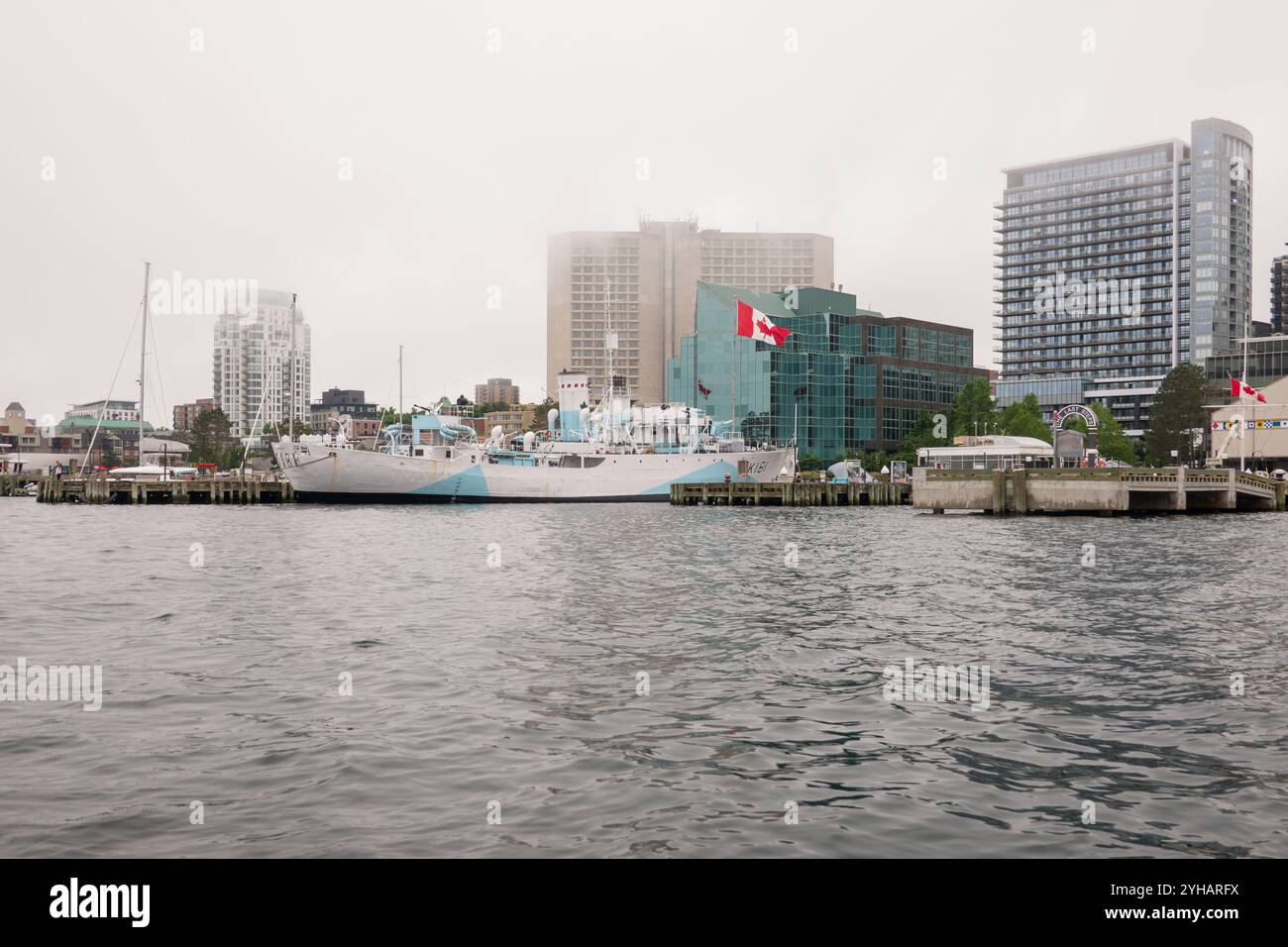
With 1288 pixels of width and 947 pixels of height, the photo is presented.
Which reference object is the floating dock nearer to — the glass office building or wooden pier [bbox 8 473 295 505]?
wooden pier [bbox 8 473 295 505]

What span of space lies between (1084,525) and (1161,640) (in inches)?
1665

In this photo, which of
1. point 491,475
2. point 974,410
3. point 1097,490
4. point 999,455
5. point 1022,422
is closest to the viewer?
point 1097,490

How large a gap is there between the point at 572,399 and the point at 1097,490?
62.3m

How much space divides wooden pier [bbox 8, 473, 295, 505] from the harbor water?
250ft

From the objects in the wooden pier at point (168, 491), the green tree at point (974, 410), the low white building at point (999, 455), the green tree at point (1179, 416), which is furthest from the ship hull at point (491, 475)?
the green tree at point (1179, 416)

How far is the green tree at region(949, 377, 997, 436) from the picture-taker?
12462 cm

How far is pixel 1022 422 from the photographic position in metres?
124

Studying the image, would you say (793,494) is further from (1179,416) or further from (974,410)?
(1179,416)

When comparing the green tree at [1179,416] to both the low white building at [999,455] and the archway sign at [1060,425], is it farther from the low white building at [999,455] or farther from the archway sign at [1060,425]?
the low white building at [999,455]

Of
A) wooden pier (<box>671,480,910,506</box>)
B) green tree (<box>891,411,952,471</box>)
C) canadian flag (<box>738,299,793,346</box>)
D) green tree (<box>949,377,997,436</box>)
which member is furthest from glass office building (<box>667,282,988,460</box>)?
canadian flag (<box>738,299,793,346</box>)

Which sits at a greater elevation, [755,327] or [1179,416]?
[755,327]

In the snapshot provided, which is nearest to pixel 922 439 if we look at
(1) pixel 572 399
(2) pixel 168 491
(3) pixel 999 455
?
(3) pixel 999 455

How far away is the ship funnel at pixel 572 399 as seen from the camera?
115 metres
